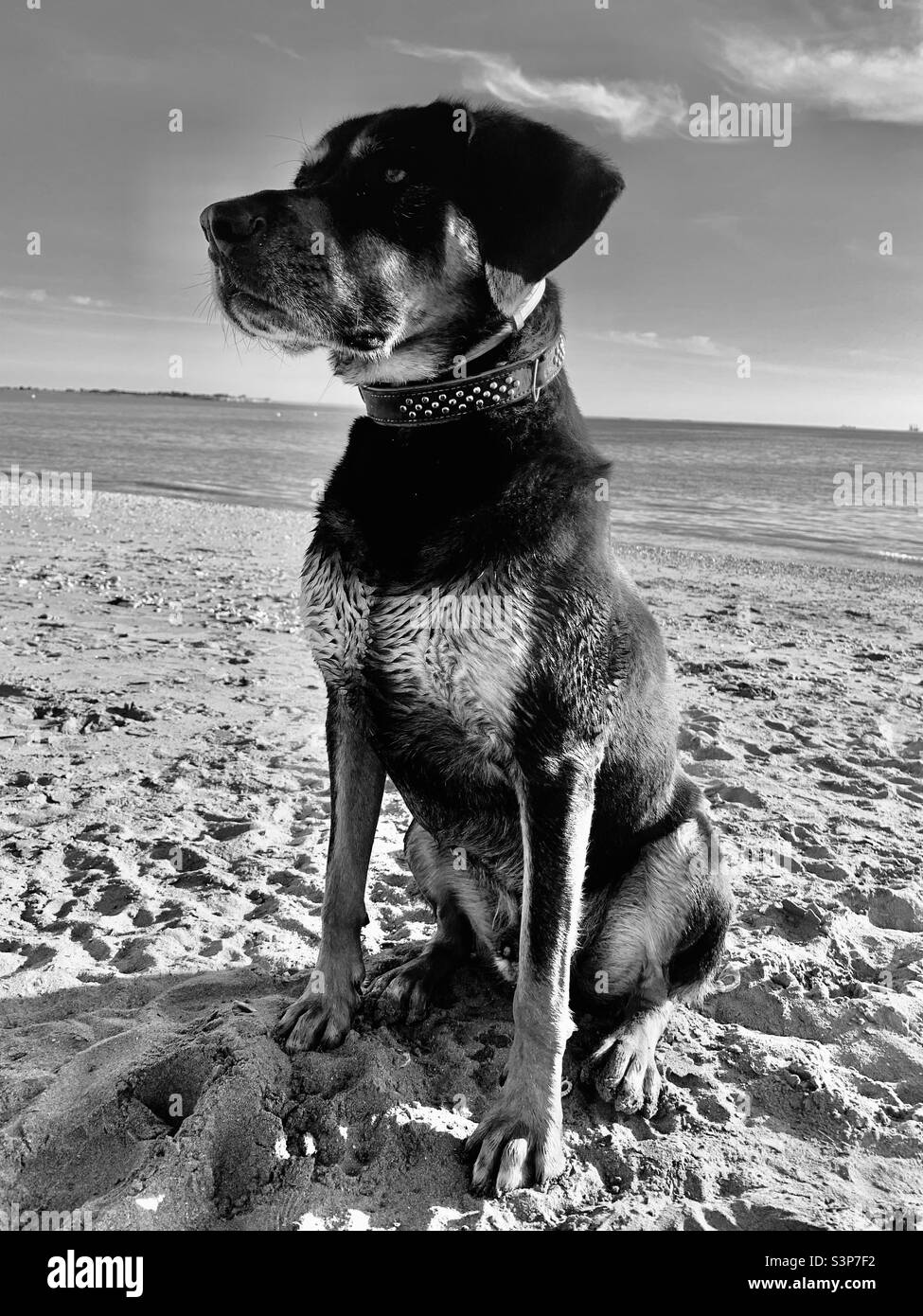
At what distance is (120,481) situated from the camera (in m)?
23.8

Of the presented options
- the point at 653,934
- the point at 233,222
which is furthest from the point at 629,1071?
the point at 233,222

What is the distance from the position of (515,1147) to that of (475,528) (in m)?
1.73

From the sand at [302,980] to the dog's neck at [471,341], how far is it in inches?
83.6

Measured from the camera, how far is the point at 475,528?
253cm

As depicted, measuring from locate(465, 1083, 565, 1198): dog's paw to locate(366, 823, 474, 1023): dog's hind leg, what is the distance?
0.61m

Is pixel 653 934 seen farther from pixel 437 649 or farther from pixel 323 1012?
pixel 437 649

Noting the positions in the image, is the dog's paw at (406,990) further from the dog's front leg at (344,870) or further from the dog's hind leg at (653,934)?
the dog's hind leg at (653,934)

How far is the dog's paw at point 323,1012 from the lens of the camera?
2844 mm

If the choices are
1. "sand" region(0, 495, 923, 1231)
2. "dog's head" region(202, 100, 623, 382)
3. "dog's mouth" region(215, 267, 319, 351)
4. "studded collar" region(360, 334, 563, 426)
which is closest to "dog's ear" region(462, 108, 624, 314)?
"dog's head" region(202, 100, 623, 382)

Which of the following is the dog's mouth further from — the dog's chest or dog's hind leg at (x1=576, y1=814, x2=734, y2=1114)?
dog's hind leg at (x1=576, y1=814, x2=734, y2=1114)

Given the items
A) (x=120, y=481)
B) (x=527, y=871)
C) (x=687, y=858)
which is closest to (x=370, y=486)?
(x=527, y=871)

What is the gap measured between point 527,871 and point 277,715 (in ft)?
12.6

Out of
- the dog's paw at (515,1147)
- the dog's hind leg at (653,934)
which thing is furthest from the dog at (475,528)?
the dog's hind leg at (653,934)

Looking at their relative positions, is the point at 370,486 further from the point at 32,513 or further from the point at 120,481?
the point at 120,481
